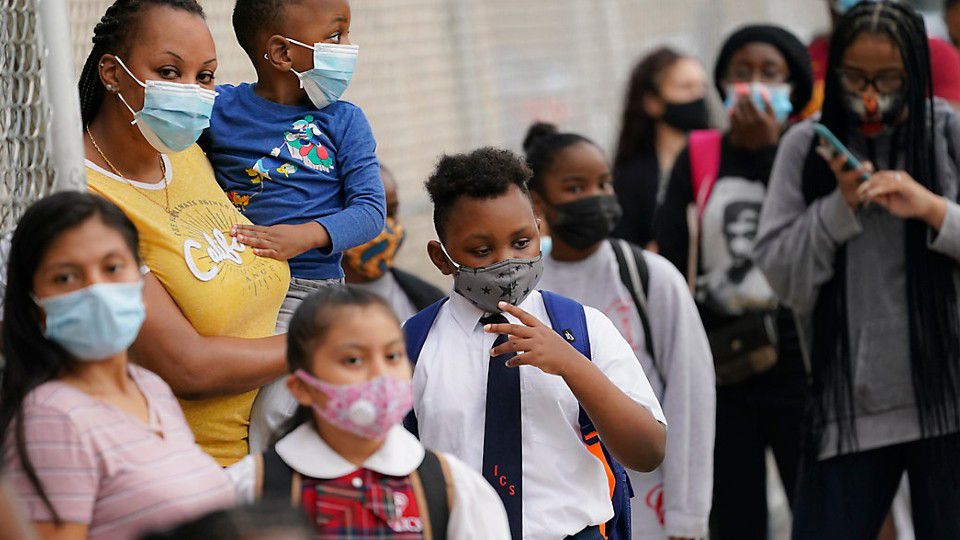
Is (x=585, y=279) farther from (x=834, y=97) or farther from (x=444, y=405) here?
(x=444, y=405)

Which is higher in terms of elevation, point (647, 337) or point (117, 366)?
point (117, 366)

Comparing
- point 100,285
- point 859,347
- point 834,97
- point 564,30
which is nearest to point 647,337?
point 859,347

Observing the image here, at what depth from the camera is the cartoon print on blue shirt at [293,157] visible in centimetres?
354

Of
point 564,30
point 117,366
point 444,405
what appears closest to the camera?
point 117,366

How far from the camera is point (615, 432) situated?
327 centimetres

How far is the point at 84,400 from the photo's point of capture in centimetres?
266

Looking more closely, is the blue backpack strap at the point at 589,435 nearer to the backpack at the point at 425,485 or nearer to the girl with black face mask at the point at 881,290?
the backpack at the point at 425,485

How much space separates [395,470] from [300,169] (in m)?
1.04

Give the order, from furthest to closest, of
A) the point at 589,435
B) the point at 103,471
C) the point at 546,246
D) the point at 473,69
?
the point at 473,69 → the point at 546,246 → the point at 589,435 → the point at 103,471

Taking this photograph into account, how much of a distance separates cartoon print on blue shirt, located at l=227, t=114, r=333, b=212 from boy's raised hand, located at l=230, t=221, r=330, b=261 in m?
0.16

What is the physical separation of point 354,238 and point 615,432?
81cm

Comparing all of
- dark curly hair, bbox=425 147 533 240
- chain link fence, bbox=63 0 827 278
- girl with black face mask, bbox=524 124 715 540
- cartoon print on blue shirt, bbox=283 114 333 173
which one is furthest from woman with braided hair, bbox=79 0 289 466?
chain link fence, bbox=63 0 827 278

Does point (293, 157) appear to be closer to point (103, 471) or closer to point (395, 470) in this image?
point (395, 470)

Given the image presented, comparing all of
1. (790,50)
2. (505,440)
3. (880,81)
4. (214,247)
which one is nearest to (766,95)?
(790,50)
